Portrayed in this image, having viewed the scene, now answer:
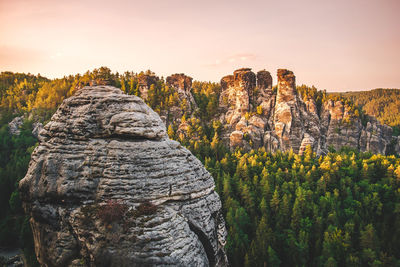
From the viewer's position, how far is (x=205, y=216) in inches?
580

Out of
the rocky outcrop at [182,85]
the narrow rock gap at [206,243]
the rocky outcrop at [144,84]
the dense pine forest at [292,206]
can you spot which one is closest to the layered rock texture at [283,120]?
the dense pine forest at [292,206]

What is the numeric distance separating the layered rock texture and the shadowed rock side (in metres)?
53.7

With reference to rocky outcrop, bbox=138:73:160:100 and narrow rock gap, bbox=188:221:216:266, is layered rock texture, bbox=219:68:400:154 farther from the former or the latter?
narrow rock gap, bbox=188:221:216:266

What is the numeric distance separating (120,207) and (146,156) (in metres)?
3.35

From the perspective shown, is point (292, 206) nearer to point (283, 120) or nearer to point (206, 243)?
point (206, 243)

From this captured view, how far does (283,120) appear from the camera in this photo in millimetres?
69875

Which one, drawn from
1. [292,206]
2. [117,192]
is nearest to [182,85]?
[292,206]

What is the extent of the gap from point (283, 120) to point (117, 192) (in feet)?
214

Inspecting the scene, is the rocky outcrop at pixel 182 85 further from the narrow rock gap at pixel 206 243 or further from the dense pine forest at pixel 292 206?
the narrow rock gap at pixel 206 243

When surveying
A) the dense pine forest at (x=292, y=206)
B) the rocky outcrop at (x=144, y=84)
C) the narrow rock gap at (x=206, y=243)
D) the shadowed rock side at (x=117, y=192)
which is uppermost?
the rocky outcrop at (x=144, y=84)

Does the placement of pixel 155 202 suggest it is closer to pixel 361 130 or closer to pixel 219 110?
pixel 219 110

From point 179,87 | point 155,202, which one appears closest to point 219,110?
point 179,87

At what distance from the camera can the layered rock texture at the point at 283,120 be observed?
6888 centimetres

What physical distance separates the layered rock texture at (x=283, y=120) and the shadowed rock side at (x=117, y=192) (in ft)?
176
